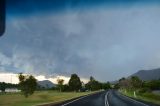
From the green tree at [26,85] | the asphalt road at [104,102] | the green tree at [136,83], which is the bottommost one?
the asphalt road at [104,102]

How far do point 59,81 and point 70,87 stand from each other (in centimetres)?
684

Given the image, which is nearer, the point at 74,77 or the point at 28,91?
the point at 28,91

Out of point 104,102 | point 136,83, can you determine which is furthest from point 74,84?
point 104,102

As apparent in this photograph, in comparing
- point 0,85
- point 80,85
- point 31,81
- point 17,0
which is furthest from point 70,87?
point 17,0

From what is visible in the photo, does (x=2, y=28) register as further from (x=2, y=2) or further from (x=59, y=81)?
(x=59, y=81)

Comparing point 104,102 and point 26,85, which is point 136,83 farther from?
point 104,102

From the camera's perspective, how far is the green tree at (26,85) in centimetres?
6297

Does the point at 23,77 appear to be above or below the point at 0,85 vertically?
below

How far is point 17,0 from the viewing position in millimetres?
5676

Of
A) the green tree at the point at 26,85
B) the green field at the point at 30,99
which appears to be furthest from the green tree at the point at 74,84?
the green tree at the point at 26,85

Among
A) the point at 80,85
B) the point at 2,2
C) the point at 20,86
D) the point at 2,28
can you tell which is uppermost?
the point at 80,85

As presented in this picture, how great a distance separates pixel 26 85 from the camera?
63781 mm

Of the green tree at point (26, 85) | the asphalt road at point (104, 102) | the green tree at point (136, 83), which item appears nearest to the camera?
the asphalt road at point (104, 102)

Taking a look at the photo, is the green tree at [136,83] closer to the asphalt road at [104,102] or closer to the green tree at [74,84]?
the green tree at [74,84]
